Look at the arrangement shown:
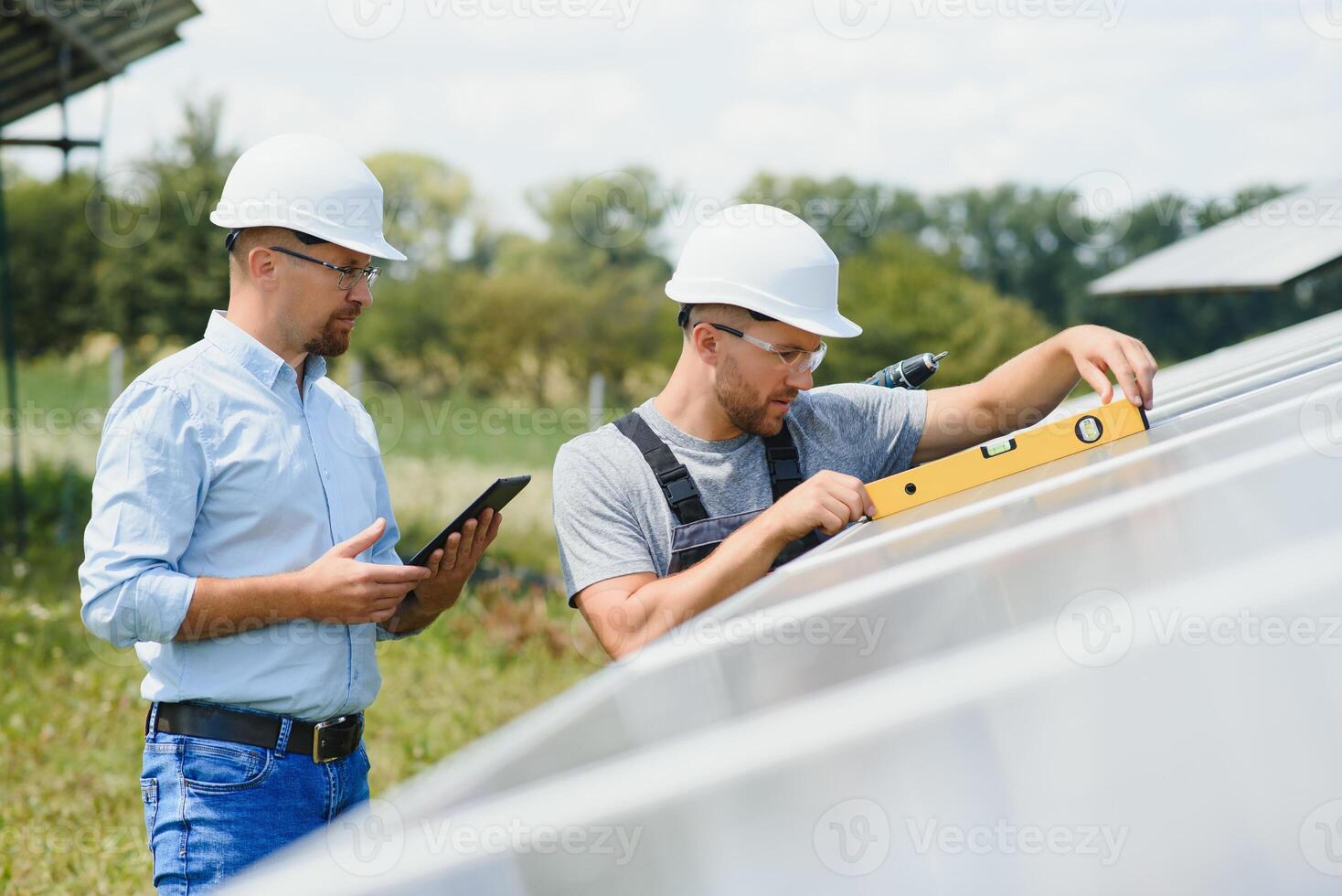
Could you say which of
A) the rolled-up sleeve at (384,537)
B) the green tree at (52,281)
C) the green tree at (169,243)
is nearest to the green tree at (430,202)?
the green tree at (52,281)

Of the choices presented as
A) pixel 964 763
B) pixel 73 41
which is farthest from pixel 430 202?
pixel 964 763

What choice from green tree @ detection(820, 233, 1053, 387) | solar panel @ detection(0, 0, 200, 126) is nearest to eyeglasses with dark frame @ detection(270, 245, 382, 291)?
solar panel @ detection(0, 0, 200, 126)

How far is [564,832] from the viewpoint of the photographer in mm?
1017

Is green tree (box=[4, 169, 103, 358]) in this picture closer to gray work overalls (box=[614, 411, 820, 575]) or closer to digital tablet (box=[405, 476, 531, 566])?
digital tablet (box=[405, 476, 531, 566])

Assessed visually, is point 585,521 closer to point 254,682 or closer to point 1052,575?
point 254,682

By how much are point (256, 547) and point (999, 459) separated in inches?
61.0

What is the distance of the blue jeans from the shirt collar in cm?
75

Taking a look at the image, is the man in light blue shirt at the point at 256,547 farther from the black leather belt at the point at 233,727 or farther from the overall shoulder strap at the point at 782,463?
the overall shoulder strap at the point at 782,463

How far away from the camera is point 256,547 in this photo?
257 centimetres

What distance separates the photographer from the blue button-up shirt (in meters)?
2.36

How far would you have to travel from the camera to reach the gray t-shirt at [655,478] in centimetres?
263

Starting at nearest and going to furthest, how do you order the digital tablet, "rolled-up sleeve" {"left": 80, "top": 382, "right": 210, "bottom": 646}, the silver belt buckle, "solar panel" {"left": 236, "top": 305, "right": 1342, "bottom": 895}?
"solar panel" {"left": 236, "top": 305, "right": 1342, "bottom": 895} < "rolled-up sleeve" {"left": 80, "top": 382, "right": 210, "bottom": 646} < the silver belt buckle < the digital tablet

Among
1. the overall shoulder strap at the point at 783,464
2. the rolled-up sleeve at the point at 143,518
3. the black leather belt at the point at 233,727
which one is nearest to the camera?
the rolled-up sleeve at the point at 143,518

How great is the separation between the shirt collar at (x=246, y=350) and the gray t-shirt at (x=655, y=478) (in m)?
0.66
